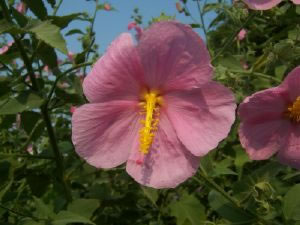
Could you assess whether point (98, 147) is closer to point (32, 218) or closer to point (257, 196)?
point (32, 218)

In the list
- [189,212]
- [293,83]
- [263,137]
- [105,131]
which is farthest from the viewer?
[189,212]

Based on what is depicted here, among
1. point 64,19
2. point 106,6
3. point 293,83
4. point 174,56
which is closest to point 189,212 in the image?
point 293,83

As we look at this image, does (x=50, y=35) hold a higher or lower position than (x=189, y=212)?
higher

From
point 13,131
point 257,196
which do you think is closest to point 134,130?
point 257,196

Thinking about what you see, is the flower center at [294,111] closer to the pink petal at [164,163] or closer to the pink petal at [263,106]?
the pink petal at [263,106]

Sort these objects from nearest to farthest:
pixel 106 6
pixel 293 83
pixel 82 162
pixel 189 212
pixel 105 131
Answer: pixel 105 131 → pixel 293 83 → pixel 189 212 → pixel 82 162 → pixel 106 6

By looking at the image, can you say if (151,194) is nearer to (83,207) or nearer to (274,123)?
(83,207)
